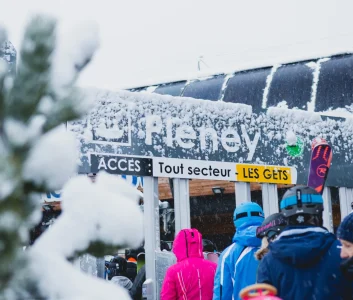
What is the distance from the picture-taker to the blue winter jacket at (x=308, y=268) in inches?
105

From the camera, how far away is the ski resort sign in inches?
285

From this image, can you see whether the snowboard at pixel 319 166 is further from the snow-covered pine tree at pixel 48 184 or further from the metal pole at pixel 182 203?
the snow-covered pine tree at pixel 48 184

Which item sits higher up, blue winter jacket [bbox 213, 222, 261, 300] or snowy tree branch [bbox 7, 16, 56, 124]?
snowy tree branch [bbox 7, 16, 56, 124]

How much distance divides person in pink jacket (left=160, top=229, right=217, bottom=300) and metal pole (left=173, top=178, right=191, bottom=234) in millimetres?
2564

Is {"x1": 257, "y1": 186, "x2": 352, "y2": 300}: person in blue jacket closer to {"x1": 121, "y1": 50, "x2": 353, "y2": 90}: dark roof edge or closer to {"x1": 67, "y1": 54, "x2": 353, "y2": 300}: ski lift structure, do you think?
{"x1": 67, "y1": 54, "x2": 353, "y2": 300}: ski lift structure

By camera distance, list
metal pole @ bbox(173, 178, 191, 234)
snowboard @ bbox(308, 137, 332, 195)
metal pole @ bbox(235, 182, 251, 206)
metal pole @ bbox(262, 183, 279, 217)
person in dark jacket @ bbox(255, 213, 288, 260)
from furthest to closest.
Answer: metal pole @ bbox(262, 183, 279, 217), metal pole @ bbox(235, 182, 251, 206), metal pole @ bbox(173, 178, 191, 234), snowboard @ bbox(308, 137, 332, 195), person in dark jacket @ bbox(255, 213, 288, 260)

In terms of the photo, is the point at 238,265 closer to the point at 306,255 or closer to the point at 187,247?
the point at 187,247

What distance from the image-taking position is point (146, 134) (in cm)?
754

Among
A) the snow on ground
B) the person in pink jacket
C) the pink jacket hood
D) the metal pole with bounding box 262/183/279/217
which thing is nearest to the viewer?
the person in pink jacket

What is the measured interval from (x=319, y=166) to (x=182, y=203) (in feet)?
7.20

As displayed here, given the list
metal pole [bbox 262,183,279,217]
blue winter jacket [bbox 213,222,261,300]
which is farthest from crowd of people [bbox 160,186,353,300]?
metal pole [bbox 262,183,279,217]

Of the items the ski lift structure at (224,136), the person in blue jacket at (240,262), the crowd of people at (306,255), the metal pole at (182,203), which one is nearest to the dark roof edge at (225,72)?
the ski lift structure at (224,136)

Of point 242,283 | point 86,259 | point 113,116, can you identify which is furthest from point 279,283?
point 113,116

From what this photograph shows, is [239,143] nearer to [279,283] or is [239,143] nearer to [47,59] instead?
[279,283]
